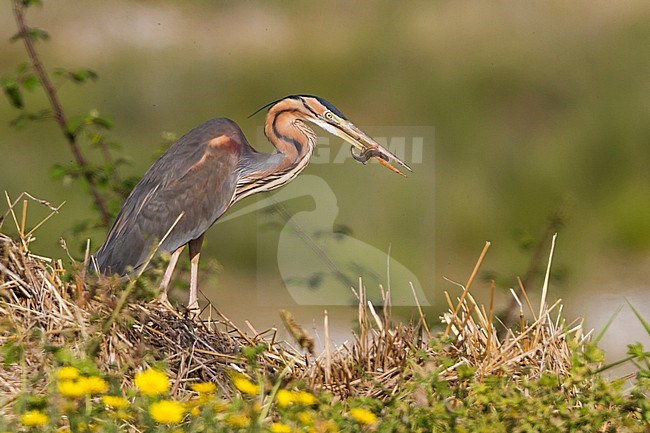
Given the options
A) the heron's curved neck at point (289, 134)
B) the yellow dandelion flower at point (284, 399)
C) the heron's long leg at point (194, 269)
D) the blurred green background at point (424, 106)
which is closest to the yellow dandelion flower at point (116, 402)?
the yellow dandelion flower at point (284, 399)

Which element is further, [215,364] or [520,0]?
[520,0]

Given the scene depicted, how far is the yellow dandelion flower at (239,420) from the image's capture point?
6.66 ft

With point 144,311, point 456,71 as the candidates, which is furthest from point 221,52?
point 144,311

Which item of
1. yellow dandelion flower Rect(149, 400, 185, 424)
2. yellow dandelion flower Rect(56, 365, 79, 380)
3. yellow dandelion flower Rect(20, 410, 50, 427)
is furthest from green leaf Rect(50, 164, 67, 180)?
yellow dandelion flower Rect(149, 400, 185, 424)

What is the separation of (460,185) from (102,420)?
15.8 feet

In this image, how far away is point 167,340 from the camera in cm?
264

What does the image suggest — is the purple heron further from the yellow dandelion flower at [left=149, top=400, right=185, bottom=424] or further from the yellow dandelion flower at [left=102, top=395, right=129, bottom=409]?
the yellow dandelion flower at [left=149, top=400, right=185, bottom=424]

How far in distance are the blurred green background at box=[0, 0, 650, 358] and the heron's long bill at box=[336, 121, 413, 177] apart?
2.09 metres

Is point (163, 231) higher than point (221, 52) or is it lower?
lower

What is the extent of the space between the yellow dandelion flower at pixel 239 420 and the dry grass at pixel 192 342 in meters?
0.36

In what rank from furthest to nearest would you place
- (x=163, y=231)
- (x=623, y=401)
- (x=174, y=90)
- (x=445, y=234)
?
(x=174, y=90) < (x=445, y=234) < (x=163, y=231) < (x=623, y=401)

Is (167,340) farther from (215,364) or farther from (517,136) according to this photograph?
(517,136)

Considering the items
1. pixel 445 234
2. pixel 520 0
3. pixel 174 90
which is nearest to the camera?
pixel 445 234

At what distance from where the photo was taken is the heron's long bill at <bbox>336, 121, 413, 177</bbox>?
3.53 meters
